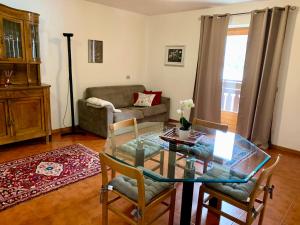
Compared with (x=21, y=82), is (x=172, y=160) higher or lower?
lower

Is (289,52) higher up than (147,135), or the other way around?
(289,52)

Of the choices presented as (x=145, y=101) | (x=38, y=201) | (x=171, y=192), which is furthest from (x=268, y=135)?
(x=38, y=201)

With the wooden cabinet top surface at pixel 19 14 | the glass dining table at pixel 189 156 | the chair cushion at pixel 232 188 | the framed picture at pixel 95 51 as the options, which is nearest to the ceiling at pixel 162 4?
the framed picture at pixel 95 51

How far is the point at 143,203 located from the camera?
4.76 feet

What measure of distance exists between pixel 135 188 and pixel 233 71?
12.7 ft

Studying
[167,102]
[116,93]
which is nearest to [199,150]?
[116,93]

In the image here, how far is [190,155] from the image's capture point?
6.48ft

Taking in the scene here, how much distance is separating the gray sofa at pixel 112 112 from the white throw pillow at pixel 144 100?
0.14 meters

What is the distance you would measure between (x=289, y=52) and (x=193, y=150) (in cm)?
270

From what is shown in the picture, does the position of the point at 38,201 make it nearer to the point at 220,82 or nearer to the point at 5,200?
the point at 5,200

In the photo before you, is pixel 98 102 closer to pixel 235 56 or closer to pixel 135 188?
pixel 135 188

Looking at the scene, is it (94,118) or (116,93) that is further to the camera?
(116,93)

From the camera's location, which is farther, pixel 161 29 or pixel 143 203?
pixel 161 29

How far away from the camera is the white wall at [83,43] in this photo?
3838 millimetres
